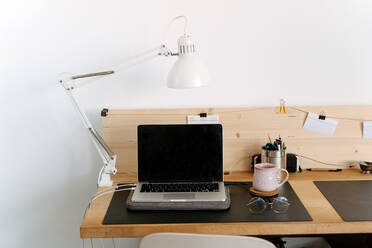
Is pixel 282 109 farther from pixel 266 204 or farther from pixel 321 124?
pixel 266 204

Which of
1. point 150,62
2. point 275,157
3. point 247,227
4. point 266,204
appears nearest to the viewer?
point 247,227

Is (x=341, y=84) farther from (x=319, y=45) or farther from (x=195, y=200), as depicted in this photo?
(x=195, y=200)

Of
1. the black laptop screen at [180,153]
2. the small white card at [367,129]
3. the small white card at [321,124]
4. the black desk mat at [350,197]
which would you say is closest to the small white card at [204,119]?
the black laptop screen at [180,153]

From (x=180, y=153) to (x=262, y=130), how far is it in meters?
0.43

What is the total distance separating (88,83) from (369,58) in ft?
4.21

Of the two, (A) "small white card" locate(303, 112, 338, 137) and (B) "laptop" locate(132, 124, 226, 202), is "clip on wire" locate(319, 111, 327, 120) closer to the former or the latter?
(A) "small white card" locate(303, 112, 338, 137)

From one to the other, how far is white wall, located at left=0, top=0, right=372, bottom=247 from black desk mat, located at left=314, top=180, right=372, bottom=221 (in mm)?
403

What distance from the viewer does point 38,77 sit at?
72.5 inches

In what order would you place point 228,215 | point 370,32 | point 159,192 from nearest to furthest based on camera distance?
point 228,215
point 159,192
point 370,32

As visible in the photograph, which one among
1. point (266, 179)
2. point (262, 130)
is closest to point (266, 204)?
point (266, 179)

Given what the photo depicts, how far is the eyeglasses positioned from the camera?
142 cm

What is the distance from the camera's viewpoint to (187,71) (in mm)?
1540

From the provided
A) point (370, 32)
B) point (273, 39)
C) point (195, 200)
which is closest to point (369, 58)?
point (370, 32)

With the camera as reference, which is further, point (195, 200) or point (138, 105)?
point (138, 105)
